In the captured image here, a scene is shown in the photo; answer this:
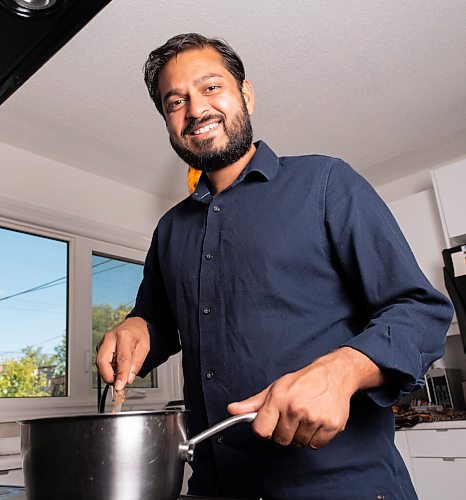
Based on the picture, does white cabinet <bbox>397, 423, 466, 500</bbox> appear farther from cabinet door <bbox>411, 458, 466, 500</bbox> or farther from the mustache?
the mustache

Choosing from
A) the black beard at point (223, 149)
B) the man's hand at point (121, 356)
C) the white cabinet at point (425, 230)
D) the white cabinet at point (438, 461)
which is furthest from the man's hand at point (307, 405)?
the white cabinet at point (425, 230)

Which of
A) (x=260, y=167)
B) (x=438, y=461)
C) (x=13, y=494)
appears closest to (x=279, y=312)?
(x=260, y=167)

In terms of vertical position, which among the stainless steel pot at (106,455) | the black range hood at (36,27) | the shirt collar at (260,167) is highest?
the black range hood at (36,27)

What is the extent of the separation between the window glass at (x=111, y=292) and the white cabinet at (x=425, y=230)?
1582mm

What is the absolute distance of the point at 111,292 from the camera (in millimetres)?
3166

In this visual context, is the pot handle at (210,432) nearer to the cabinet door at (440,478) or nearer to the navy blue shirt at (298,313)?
the navy blue shirt at (298,313)

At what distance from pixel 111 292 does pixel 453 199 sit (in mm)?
1921

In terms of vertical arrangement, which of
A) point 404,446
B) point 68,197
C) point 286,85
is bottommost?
point 404,446

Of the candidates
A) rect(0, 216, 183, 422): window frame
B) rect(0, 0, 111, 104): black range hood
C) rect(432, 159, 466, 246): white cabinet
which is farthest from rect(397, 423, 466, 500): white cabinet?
rect(0, 0, 111, 104): black range hood

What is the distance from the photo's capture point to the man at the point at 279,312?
2.13ft

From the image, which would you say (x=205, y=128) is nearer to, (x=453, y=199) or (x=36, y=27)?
(x=36, y=27)

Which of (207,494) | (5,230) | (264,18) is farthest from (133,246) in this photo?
(207,494)

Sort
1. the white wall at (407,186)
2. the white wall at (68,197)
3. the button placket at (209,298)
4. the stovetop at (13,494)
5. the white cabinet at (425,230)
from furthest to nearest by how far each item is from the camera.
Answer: the white wall at (407,186) → the white cabinet at (425,230) → the white wall at (68,197) → the button placket at (209,298) → the stovetop at (13,494)

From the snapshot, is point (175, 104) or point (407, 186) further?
point (407, 186)
